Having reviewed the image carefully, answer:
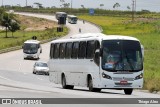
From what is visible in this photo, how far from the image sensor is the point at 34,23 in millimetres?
166875

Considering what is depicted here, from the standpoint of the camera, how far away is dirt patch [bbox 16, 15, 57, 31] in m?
158

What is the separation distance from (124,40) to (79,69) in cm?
345

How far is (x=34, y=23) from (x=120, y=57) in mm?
140286

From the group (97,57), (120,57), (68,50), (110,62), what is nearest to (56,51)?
(68,50)

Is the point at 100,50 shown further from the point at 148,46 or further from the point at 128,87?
the point at 148,46

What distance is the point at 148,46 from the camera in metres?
87.2

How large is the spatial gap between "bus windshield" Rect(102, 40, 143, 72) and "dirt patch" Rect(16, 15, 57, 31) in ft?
414

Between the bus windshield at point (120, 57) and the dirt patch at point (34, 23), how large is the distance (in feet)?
414

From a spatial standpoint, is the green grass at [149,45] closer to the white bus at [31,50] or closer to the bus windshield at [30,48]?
the white bus at [31,50]

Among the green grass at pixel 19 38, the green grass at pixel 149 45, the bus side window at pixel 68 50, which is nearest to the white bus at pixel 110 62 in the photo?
the bus side window at pixel 68 50

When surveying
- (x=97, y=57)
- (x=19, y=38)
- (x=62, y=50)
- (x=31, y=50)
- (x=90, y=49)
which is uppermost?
(x=90, y=49)

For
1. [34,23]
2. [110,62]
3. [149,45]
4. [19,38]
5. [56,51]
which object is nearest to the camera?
[110,62]

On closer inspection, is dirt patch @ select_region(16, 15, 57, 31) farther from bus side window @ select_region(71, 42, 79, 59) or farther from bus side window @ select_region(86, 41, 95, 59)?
bus side window @ select_region(86, 41, 95, 59)

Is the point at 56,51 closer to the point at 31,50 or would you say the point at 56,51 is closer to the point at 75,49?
the point at 75,49
